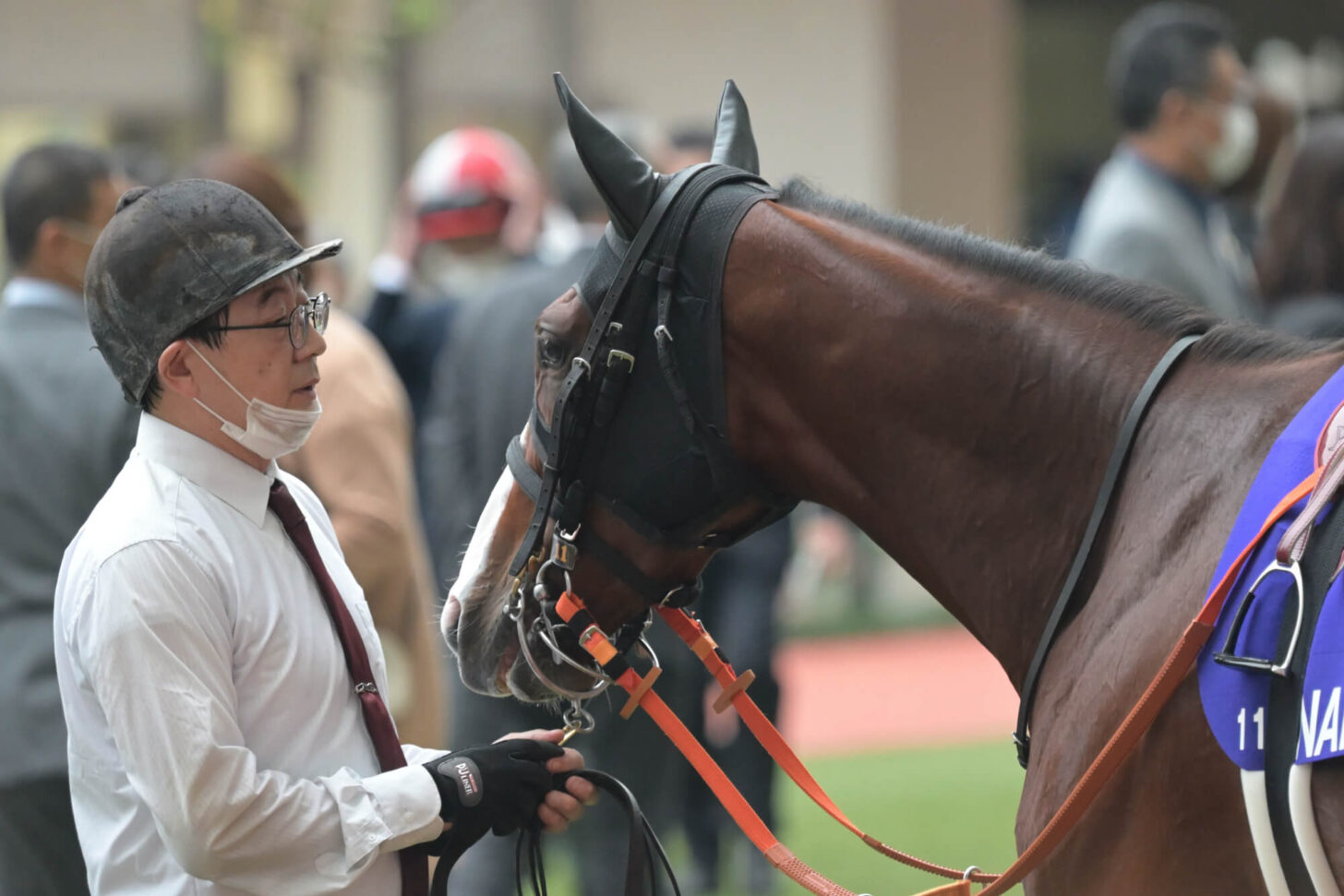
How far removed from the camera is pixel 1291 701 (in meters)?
1.88

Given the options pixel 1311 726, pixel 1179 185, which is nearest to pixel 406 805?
pixel 1311 726

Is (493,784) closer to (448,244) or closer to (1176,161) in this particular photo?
(1176,161)

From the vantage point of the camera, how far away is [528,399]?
14.7 ft

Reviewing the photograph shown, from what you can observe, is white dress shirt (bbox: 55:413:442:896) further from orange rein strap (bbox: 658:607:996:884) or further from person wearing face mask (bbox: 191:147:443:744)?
person wearing face mask (bbox: 191:147:443:744)

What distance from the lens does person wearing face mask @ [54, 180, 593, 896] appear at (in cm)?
207

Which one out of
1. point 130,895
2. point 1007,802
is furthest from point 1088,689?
point 1007,802

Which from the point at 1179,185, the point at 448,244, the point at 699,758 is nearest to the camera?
the point at 699,758

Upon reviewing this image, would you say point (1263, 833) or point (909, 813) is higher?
point (1263, 833)

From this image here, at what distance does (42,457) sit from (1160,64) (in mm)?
3329

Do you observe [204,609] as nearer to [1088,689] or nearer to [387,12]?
[1088,689]

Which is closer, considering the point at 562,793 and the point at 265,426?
the point at 265,426

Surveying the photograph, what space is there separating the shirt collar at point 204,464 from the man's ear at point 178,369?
0.06 metres

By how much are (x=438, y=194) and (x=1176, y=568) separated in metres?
4.35

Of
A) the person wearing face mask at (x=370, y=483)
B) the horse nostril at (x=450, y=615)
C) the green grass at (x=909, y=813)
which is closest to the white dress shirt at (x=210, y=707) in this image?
the horse nostril at (x=450, y=615)
